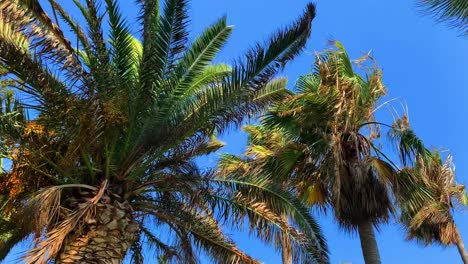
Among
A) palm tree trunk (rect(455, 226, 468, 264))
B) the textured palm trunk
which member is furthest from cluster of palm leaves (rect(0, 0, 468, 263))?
palm tree trunk (rect(455, 226, 468, 264))

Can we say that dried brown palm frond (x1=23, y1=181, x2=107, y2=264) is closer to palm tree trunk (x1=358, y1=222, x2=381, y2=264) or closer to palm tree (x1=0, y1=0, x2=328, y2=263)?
palm tree (x1=0, y1=0, x2=328, y2=263)

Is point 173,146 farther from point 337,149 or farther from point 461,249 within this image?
point 461,249

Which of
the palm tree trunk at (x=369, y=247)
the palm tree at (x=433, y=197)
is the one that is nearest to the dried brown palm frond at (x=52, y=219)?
the palm tree trunk at (x=369, y=247)

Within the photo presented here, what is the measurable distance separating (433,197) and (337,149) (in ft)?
7.78

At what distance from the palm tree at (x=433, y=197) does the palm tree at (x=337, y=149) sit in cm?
44

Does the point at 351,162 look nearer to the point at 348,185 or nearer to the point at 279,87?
the point at 348,185

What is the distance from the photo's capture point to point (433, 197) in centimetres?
1215

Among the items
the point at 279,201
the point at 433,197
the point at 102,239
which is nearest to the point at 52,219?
the point at 102,239

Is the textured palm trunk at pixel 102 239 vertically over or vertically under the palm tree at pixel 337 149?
under

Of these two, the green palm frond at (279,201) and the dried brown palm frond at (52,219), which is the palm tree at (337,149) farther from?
the dried brown palm frond at (52,219)

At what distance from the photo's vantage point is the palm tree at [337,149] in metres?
11.8

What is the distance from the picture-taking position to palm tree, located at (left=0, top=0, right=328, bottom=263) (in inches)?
342

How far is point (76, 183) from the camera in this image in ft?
30.4

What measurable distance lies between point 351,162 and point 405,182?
1179 millimetres
